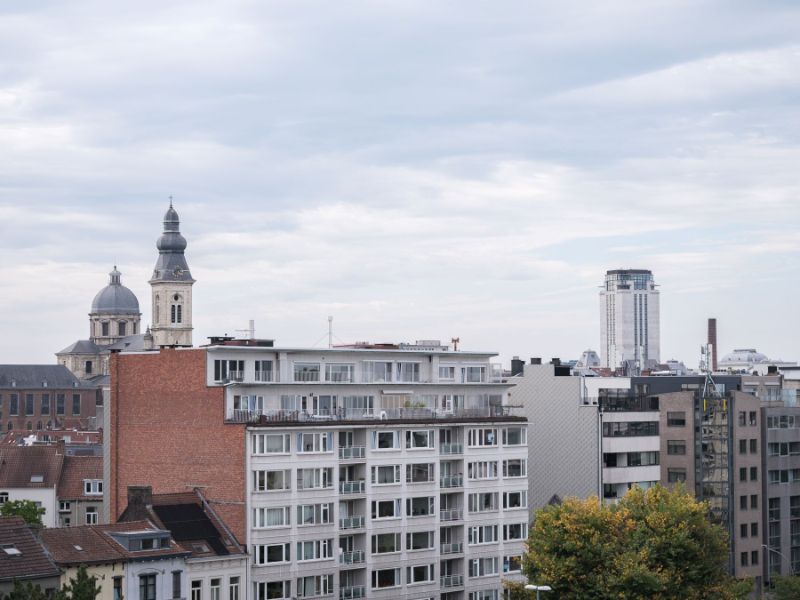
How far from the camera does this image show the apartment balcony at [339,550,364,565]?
96812mm

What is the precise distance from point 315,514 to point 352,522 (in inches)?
131

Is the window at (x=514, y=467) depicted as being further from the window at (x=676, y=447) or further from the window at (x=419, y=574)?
the window at (x=676, y=447)

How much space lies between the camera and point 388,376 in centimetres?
10575

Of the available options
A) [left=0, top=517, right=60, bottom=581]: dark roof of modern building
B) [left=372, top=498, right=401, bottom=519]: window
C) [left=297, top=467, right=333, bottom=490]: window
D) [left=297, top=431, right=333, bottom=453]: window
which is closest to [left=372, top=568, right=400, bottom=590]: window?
[left=372, top=498, right=401, bottom=519]: window

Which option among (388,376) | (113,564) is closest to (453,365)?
(388,376)

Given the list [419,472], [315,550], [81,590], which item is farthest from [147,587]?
[419,472]

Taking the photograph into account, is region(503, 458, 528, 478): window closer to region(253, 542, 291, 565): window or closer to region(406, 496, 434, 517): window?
region(406, 496, 434, 517): window

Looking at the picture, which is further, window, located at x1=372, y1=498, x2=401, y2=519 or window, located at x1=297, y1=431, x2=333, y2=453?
window, located at x1=372, y1=498, x2=401, y2=519

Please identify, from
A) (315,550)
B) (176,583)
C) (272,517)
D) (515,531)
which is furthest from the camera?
(515,531)

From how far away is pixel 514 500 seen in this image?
4250 inches

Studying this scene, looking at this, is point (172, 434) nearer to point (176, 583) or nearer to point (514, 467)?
point (176, 583)

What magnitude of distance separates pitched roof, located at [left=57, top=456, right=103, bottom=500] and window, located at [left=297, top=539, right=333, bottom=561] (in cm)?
5087

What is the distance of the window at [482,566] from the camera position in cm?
10425

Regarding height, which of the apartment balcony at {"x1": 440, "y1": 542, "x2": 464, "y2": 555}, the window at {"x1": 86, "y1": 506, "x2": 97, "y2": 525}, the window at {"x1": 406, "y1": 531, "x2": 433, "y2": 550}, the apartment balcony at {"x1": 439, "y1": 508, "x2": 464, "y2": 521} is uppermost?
the apartment balcony at {"x1": 439, "y1": 508, "x2": 464, "y2": 521}
